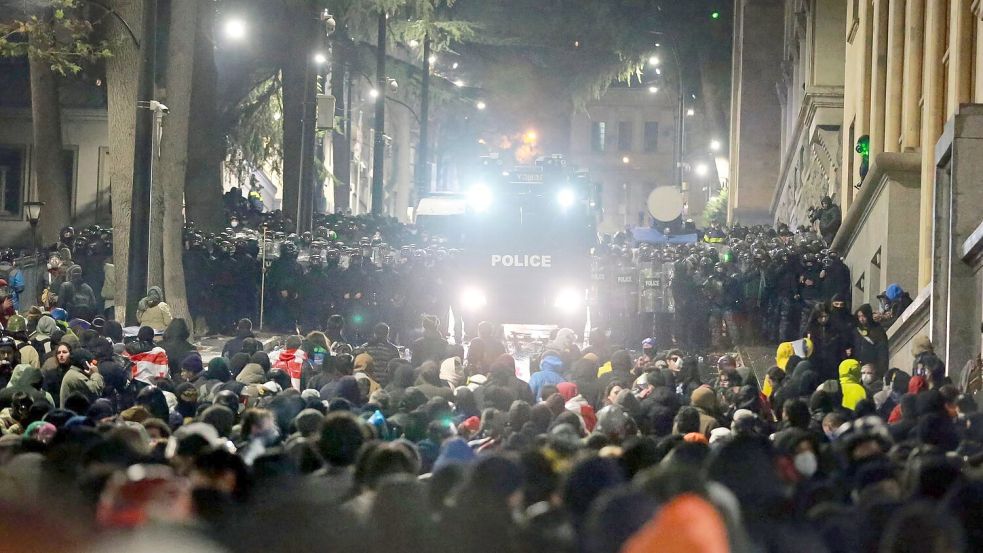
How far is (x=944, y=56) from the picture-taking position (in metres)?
21.0

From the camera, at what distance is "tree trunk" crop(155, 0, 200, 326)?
2433 cm

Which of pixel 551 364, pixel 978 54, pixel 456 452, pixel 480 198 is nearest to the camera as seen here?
pixel 456 452

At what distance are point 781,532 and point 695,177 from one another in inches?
2532

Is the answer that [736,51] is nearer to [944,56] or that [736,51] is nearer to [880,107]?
[880,107]

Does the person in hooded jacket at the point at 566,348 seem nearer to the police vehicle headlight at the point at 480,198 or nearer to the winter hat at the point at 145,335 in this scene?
the winter hat at the point at 145,335

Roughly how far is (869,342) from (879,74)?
32.4ft

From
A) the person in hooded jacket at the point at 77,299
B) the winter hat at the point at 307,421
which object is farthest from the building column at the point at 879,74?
the winter hat at the point at 307,421

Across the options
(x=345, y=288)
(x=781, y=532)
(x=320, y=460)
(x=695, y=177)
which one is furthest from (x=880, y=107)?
(x=695, y=177)

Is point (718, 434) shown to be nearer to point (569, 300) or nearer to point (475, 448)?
point (475, 448)

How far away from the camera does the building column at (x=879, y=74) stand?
2602cm

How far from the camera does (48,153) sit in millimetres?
34438

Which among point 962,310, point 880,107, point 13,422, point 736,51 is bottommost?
point 13,422

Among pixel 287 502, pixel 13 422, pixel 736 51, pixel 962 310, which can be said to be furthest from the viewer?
pixel 736 51

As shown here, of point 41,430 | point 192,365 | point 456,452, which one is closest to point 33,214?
point 192,365
